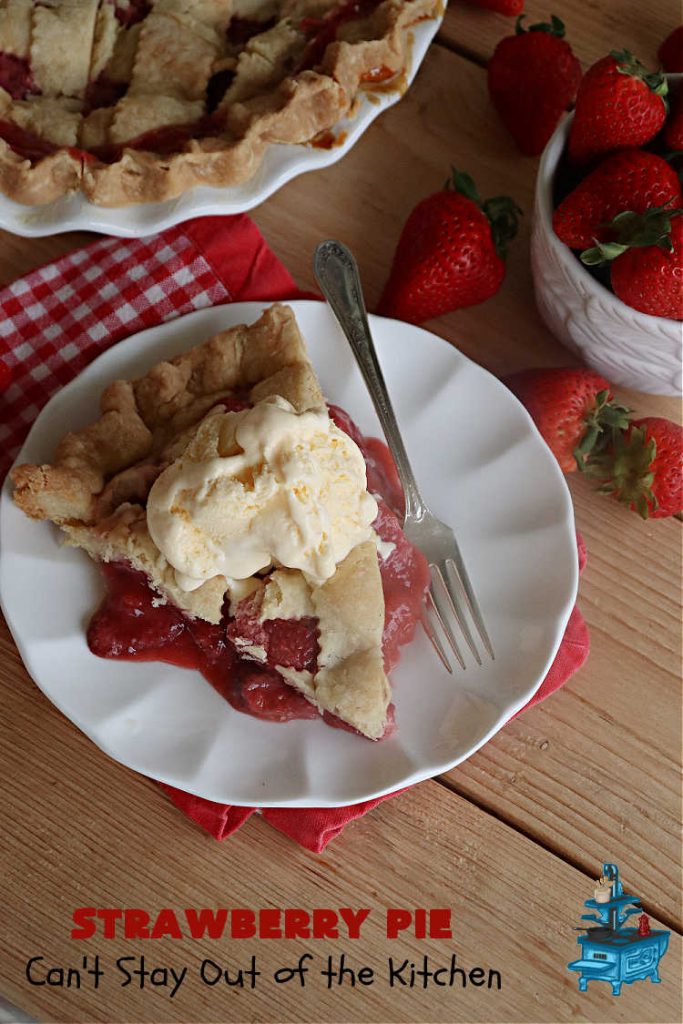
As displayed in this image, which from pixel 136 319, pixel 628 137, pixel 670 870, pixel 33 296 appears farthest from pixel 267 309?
pixel 670 870

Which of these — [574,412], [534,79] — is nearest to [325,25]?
[534,79]

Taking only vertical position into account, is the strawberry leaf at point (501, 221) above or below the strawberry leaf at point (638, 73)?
below

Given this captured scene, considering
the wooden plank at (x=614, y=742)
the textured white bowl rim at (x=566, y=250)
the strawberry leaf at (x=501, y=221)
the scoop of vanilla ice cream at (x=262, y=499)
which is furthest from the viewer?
the strawberry leaf at (x=501, y=221)

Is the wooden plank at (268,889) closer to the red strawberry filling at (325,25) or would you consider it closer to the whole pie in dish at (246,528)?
the whole pie in dish at (246,528)

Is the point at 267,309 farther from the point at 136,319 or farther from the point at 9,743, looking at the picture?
the point at 9,743

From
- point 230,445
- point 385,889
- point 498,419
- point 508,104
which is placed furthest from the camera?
point 508,104

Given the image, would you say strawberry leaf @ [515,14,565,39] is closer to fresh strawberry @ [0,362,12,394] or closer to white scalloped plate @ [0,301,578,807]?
white scalloped plate @ [0,301,578,807]

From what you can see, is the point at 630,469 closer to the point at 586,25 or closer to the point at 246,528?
the point at 246,528

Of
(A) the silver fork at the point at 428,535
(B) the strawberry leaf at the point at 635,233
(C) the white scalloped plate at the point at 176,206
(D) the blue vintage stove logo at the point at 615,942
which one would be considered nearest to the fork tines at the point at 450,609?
(A) the silver fork at the point at 428,535

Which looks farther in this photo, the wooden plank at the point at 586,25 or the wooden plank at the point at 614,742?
the wooden plank at the point at 586,25
